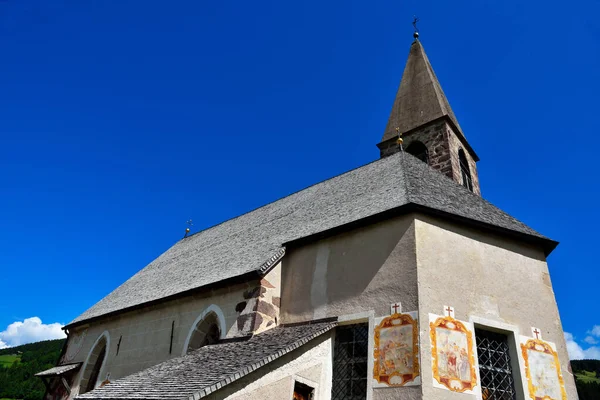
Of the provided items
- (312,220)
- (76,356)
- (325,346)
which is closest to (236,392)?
(325,346)

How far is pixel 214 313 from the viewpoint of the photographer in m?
11.2

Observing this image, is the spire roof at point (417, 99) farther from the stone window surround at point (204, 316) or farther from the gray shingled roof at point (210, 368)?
the gray shingled roof at point (210, 368)

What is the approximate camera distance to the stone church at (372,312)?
7570mm

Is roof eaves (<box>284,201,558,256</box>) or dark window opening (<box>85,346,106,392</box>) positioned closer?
roof eaves (<box>284,201,558,256</box>)

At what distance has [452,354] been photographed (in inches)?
299

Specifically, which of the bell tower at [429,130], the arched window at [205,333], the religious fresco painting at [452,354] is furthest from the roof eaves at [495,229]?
the bell tower at [429,130]

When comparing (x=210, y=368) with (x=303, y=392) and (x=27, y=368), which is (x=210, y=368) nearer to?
(x=303, y=392)

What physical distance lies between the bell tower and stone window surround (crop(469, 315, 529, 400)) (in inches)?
352

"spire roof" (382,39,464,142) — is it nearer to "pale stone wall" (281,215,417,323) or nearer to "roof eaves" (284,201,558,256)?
"roof eaves" (284,201,558,256)

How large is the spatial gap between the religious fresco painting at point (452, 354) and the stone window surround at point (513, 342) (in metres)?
0.35

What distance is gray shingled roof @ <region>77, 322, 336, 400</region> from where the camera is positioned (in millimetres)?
6883

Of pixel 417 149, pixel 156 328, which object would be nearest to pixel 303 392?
pixel 156 328

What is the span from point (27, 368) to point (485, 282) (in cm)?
4881

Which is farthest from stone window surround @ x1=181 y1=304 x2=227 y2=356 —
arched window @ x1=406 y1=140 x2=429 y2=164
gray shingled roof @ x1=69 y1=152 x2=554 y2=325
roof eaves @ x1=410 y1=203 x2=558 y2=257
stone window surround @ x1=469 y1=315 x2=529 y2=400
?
arched window @ x1=406 y1=140 x2=429 y2=164
